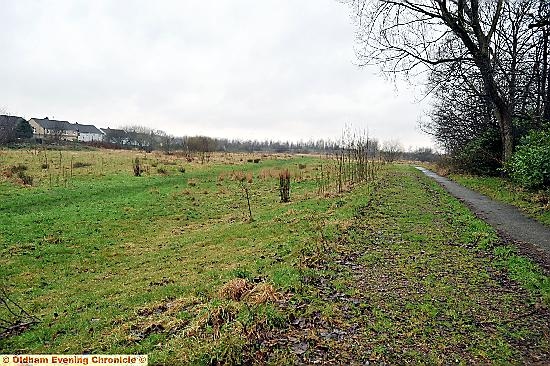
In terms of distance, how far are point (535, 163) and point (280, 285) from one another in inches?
454

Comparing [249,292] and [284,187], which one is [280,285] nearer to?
[249,292]

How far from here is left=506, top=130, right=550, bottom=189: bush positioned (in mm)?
12759

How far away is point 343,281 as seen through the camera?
5.68 metres

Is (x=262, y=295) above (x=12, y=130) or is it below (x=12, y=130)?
below

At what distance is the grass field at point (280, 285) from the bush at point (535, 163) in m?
2.98

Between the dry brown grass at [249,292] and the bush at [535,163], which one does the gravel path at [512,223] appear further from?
the dry brown grass at [249,292]

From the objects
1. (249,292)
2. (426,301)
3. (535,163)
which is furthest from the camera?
(535,163)

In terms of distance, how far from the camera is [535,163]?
43.0 feet

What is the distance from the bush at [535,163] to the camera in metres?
12.8

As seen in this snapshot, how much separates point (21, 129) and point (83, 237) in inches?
2150

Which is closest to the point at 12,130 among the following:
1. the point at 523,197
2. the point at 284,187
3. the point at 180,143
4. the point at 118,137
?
the point at 180,143

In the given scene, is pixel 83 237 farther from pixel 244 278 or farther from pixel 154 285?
pixel 244 278

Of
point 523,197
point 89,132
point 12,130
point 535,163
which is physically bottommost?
point 523,197

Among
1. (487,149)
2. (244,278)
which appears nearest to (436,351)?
(244,278)
